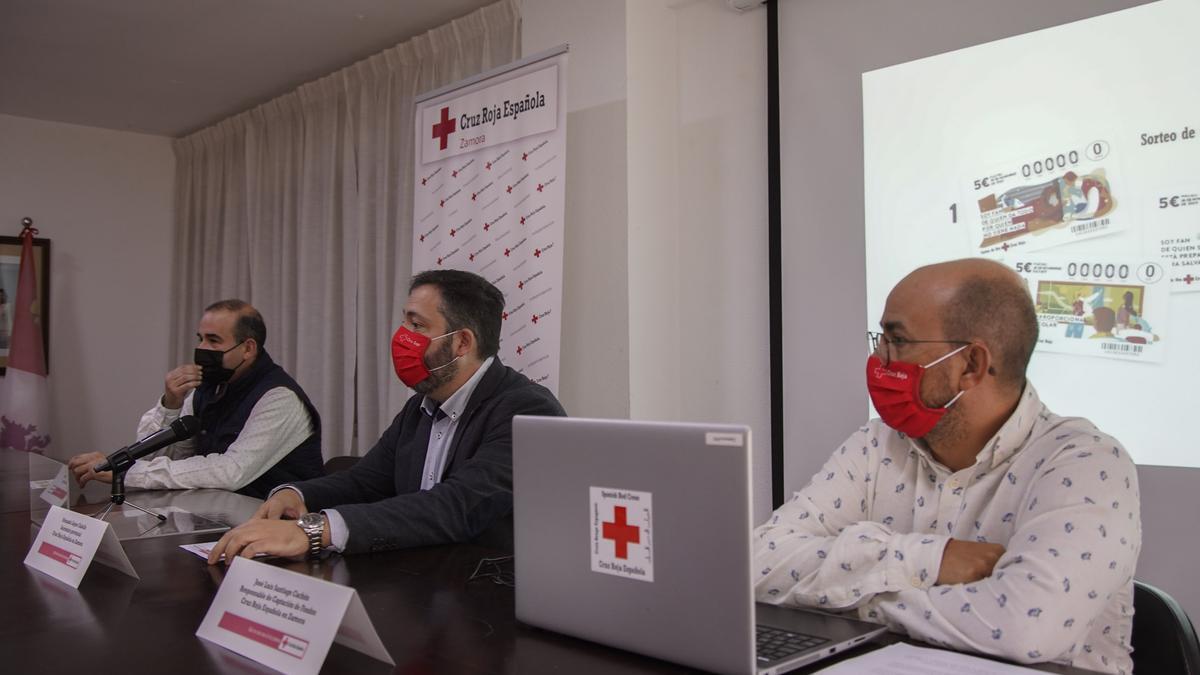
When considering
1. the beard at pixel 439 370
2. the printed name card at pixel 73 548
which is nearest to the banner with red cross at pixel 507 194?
the beard at pixel 439 370

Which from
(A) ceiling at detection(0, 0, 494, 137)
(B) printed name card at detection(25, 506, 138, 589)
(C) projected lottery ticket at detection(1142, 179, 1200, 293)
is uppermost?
(A) ceiling at detection(0, 0, 494, 137)

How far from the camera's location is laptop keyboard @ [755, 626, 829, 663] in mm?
1018

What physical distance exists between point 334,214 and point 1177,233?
4.00 m

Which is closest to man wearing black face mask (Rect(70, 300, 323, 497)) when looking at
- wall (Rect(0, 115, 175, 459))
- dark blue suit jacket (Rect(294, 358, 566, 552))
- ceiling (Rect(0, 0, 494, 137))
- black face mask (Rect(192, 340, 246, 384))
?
black face mask (Rect(192, 340, 246, 384))

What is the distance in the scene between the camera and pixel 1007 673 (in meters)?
0.99

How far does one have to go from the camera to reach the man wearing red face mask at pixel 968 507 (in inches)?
45.6

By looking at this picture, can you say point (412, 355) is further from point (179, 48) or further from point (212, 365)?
point (179, 48)

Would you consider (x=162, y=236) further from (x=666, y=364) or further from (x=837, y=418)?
(x=837, y=418)

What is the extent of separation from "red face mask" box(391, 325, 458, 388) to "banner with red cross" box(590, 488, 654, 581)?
1.35 meters

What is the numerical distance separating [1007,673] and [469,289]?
5.75ft

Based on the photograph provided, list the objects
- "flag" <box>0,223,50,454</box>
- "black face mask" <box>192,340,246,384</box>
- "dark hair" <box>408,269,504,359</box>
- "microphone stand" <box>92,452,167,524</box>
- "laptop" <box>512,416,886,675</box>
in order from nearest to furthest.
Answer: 1. "laptop" <box>512,416,886,675</box>
2. "microphone stand" <box>92,452,167,524</box>
3. "dark hair" <box>408,269,504,359</box>
4. "black face mask" <box>192,340,246,384</box>
5. "flag" <box>0,223,50,454</box>

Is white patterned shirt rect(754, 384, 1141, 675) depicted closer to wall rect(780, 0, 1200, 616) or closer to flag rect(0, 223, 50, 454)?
wall rect(780, 0, 1200, 616)

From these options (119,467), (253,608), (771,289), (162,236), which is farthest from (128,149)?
(253,608)

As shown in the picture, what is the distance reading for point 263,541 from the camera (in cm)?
154
